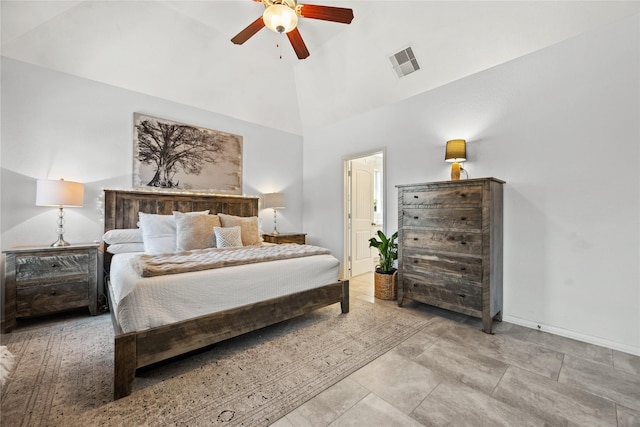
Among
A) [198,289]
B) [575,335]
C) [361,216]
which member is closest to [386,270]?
[361,216]

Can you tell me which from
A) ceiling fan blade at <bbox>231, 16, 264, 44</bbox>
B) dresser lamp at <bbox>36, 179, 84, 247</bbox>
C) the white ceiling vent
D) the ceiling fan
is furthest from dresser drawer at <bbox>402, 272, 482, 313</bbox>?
dresser lamp at <bbox>36, 179, 84, 247</bbox>

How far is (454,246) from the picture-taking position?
8.86 ft

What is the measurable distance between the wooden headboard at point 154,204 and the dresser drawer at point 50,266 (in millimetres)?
384

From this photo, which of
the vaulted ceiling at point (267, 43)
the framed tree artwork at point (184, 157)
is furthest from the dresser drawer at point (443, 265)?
the framed tree artwork at point (184, 157)

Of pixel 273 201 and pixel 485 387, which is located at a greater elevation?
pixel 273 201

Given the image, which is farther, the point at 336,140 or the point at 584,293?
the point at 336,140

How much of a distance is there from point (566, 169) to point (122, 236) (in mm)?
4657

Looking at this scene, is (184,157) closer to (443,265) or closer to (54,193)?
(54,193)

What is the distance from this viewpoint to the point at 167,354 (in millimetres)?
1758

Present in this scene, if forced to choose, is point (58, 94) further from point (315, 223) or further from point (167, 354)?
point (315, 223)

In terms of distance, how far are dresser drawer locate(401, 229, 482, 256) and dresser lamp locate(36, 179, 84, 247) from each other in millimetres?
3567

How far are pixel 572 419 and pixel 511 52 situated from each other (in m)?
3.06

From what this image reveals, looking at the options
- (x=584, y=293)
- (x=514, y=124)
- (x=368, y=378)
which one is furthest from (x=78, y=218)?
(x=584, y=293)

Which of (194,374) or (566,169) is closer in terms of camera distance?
(194,374)
